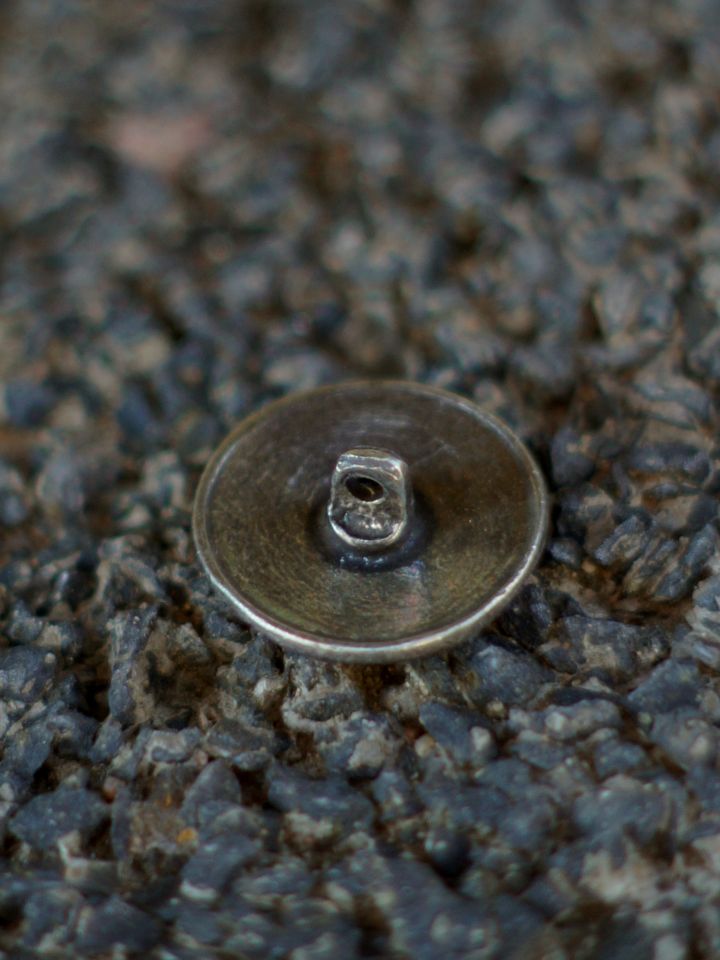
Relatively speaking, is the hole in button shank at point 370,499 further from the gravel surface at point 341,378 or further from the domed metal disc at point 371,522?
the gravel surface at point 341,378

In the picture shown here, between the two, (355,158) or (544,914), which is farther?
(355,158)

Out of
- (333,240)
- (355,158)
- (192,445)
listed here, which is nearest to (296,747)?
(192,445)

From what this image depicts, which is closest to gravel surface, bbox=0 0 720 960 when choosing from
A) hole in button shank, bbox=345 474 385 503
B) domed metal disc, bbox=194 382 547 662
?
domed metal disc, bbox=194 382 547 662

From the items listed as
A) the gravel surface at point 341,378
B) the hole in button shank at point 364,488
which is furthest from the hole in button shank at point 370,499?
the gravel surface at point 341,378

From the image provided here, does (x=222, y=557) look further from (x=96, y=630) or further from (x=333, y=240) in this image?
(x=333, y=240)

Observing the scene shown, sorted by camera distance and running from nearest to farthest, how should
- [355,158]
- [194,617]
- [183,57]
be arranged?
[194,617]
[355,158]
[183,57]

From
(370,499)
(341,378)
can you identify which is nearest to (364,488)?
(370,499)

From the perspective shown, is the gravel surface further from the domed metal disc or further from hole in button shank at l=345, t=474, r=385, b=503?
hole in button shank at l=345, t=474, r=385, b=503
